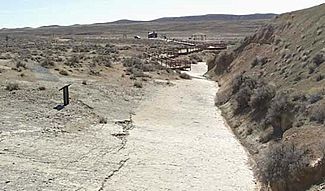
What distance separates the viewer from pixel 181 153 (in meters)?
22.4

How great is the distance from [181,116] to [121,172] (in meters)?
11.8

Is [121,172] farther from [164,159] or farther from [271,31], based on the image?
[271,31]

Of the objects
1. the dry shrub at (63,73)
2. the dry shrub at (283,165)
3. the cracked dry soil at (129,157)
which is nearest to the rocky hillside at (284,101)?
the dry shrub at (283,165)

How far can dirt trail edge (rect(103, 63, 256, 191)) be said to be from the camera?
60.8 feet

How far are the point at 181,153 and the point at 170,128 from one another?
504 cm

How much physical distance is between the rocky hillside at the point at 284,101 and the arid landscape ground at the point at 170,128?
6cm

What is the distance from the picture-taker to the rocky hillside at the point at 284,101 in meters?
16.6

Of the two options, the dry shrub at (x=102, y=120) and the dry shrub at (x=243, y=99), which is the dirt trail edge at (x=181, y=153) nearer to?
the dry shrub at (x=243, y=99)

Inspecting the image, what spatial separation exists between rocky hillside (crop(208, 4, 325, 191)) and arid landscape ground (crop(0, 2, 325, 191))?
64 mm

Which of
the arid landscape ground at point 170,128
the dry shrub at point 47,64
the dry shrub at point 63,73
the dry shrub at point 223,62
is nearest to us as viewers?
the arid landscape ground at point 170,128

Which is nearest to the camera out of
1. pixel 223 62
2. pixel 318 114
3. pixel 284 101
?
pixel 318 114

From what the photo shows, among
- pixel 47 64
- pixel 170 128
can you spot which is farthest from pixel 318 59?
pixel 47 64

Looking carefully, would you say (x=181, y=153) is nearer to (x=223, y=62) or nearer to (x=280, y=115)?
(x=280, y=115)

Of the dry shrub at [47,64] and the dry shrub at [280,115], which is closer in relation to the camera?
the dry shrub at [280,115]
